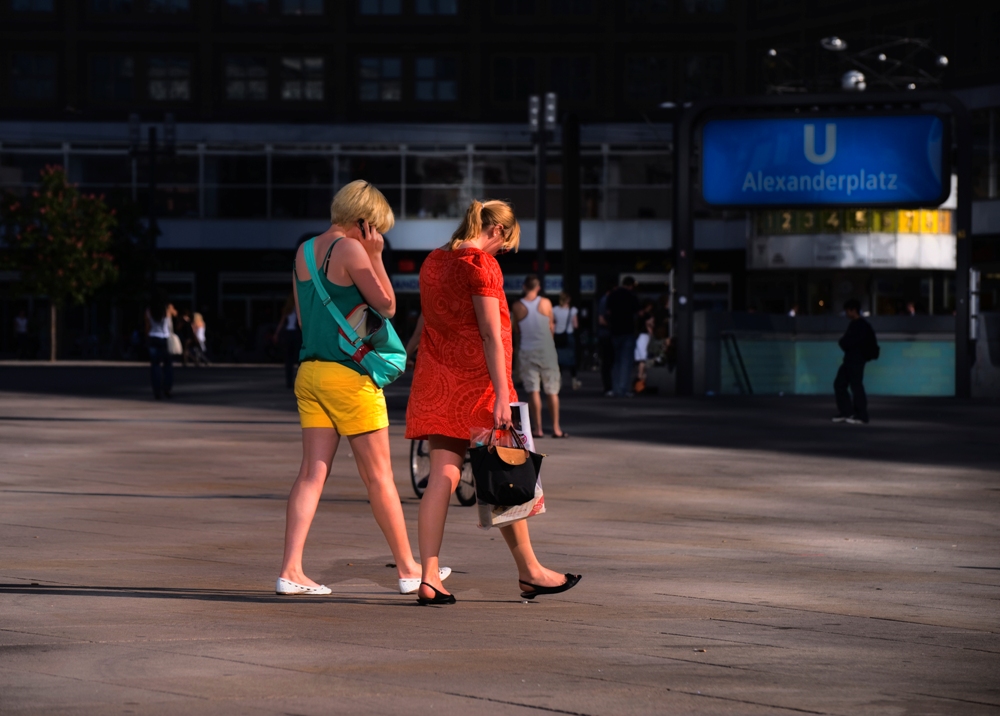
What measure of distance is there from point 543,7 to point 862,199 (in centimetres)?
3322

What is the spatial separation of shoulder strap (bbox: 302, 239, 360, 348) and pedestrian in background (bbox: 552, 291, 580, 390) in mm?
18492

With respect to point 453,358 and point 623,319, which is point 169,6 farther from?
point 453,358

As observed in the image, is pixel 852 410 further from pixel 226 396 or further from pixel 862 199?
pixel 226 396

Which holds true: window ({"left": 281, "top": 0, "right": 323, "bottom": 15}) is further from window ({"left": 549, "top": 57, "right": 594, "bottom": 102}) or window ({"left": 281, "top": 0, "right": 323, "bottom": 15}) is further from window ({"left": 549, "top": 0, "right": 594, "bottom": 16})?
window ({"left": 549, "top": 57, "right": 594, "bottom": 102})

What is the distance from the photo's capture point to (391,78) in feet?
194

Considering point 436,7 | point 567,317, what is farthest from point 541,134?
point 436,7

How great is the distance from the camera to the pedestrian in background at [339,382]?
7.19 meters

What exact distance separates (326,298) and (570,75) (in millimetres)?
52900

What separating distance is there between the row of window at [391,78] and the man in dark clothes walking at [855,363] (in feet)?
127

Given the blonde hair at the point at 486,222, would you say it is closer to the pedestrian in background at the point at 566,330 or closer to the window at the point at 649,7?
the pedestrian in background at the point at 566,330

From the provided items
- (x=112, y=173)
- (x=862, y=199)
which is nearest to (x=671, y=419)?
(x=862, y=199)

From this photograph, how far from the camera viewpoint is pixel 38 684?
534 centimetres

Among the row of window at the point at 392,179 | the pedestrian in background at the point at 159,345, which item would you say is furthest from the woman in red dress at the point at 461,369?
the row of window at the point at 392,179

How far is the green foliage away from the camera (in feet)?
158
